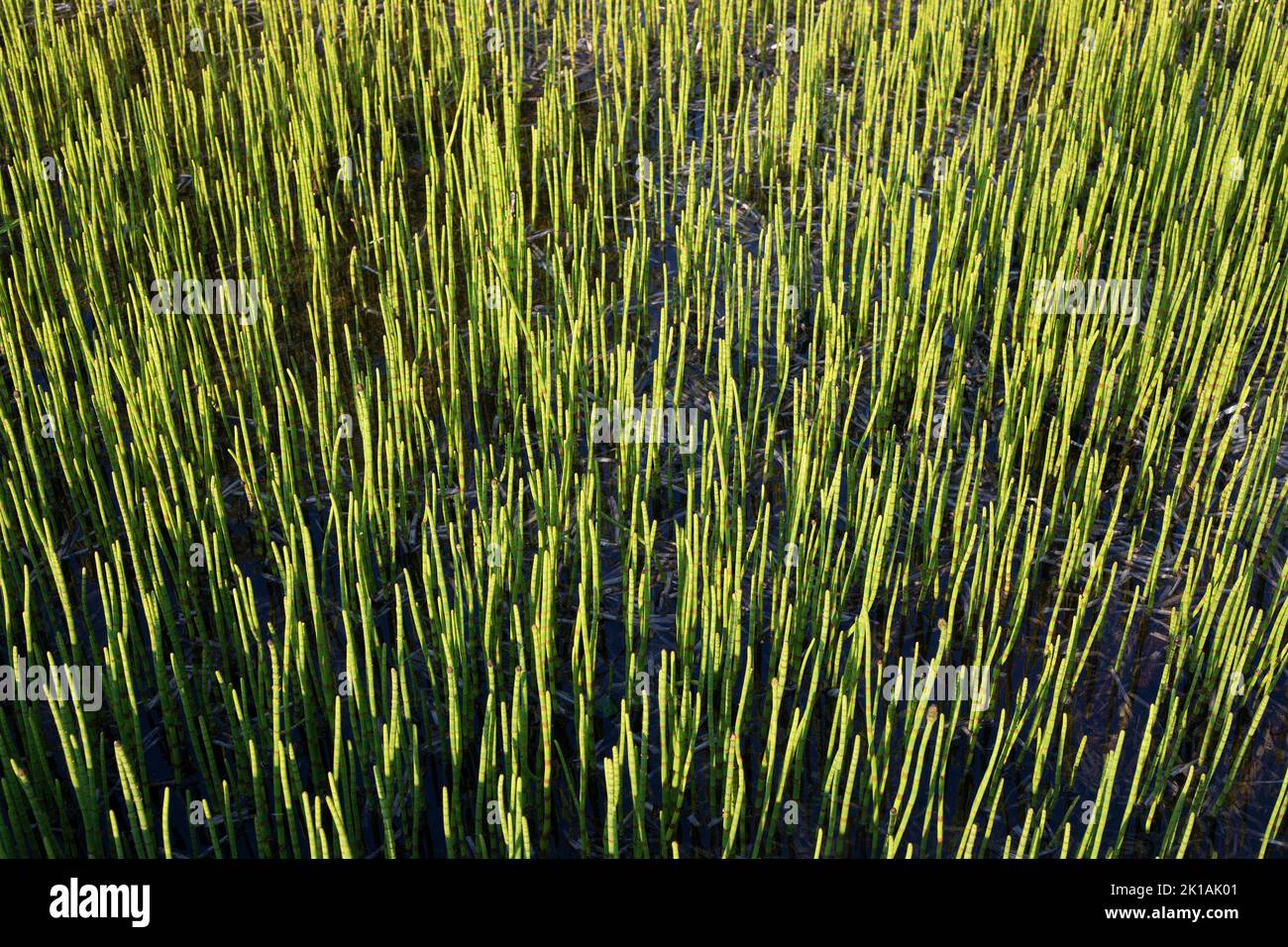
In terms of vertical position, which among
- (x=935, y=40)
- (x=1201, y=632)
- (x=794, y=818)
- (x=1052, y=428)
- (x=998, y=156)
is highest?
(x=935, y=40)

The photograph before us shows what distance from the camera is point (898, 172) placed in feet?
12.8

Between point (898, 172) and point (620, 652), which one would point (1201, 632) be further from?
point (898, 172)

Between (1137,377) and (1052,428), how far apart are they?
46 cm

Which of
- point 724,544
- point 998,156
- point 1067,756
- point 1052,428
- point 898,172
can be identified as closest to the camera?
point 1067,756

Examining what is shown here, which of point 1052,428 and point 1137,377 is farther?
point 1137,377

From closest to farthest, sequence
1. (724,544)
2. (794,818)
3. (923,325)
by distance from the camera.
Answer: (794,818), (724,544), (923,325)

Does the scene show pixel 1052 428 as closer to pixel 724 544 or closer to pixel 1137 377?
pixel 1137 377

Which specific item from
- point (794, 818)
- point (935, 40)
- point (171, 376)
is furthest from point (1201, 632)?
point (935, 40)

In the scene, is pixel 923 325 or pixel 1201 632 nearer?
pixel 1201 632

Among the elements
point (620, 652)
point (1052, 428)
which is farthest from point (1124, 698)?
point (620, 652)

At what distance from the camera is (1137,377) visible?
324cm

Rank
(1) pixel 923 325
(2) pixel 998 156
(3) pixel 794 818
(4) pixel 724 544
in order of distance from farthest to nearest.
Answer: (2) pixel 998 156 < (1) pixel 923 325 < (4) pixel 724 544 < (3) pixel 794 818

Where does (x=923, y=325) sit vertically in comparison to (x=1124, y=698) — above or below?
above

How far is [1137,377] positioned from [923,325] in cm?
57
